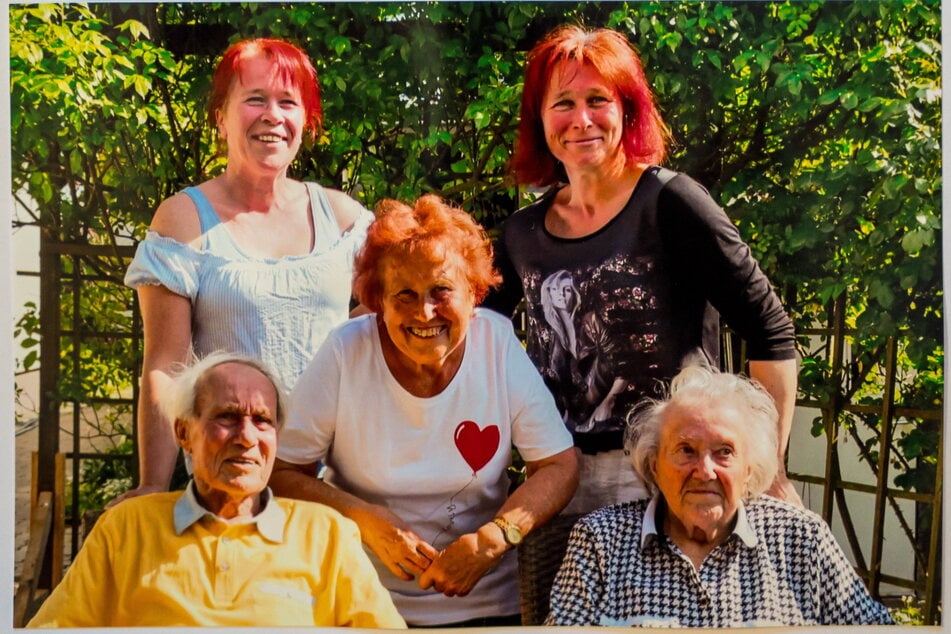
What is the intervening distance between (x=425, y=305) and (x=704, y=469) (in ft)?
2.87

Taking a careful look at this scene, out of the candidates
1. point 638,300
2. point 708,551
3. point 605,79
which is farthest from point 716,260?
point 708,551

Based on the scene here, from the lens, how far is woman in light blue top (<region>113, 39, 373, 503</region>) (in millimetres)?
2959

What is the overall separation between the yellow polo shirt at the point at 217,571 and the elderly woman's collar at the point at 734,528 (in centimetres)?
75

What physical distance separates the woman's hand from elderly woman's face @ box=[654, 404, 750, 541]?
49cm

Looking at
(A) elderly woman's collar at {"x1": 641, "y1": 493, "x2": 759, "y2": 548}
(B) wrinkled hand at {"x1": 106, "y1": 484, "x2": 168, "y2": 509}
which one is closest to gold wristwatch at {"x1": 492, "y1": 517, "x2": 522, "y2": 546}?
(A) elderly woman's collar at {"x1": 641, "y1": 493, "x2": 759, "y2": 548}

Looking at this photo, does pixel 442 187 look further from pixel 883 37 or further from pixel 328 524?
pixel 883 37

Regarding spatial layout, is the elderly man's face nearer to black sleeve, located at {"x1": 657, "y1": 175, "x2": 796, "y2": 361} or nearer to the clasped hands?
the clasped hands

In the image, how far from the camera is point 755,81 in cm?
311

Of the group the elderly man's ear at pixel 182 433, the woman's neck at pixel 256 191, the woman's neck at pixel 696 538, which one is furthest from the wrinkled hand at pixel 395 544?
the woman's neck at pixel 256 191

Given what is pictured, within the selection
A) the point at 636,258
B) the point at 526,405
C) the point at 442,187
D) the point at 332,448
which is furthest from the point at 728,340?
the point at 332,448

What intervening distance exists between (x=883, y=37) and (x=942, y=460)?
131 centimetres

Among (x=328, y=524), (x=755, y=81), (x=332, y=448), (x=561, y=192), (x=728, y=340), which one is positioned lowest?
(x=328, y=524)

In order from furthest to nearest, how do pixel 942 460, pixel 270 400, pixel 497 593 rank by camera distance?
1. pixel 942 460
2. pixel 497 593
3. pixel 270 400

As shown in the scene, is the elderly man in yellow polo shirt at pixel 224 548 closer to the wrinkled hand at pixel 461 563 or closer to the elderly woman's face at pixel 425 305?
the wrinkled hand at pixel 461 563
